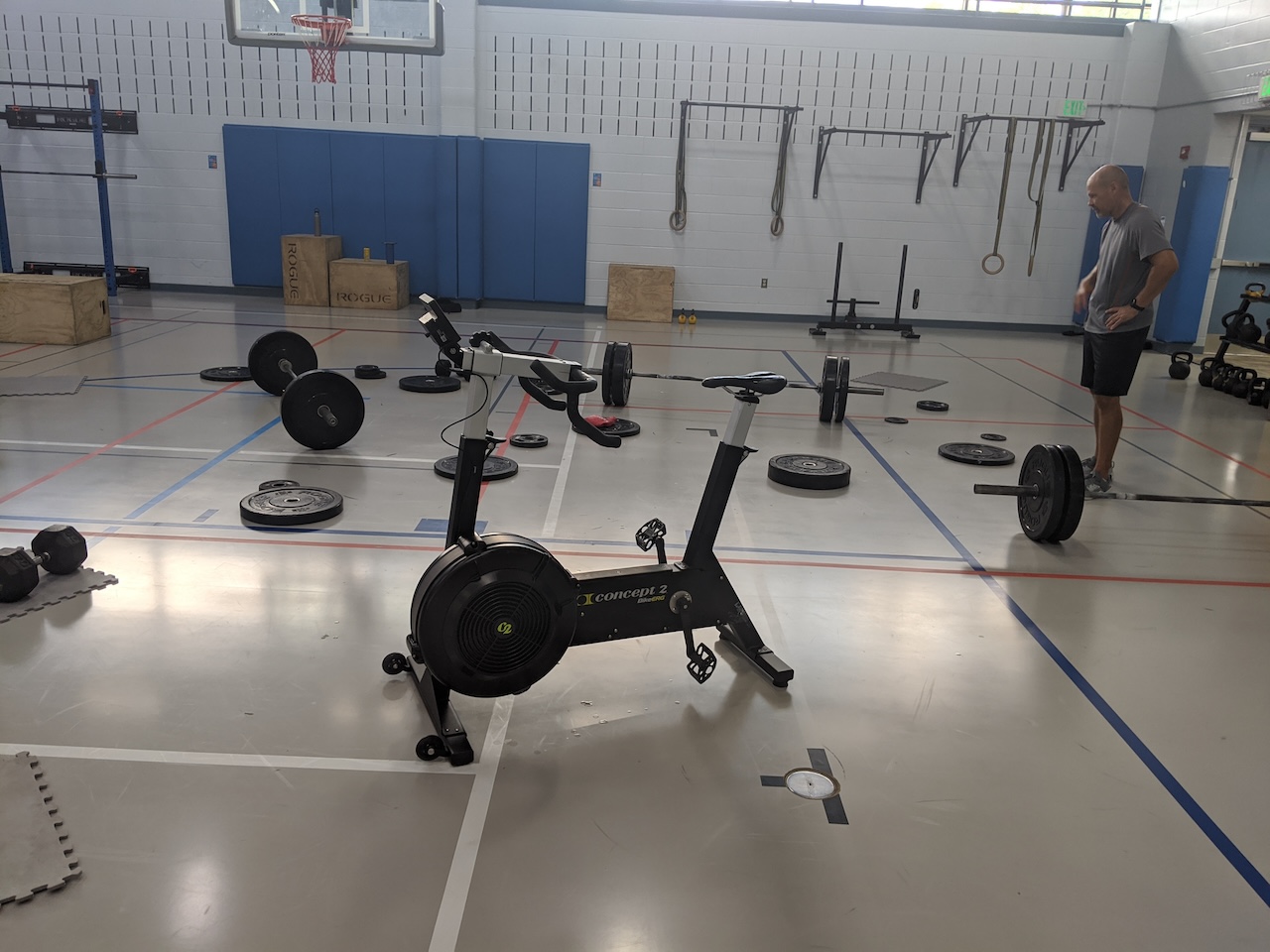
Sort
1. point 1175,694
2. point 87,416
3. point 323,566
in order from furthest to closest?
1. point 87,416
2. point 323,566
3. point 1175,694

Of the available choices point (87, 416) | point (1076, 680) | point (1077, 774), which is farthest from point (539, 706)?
point (87, 416)

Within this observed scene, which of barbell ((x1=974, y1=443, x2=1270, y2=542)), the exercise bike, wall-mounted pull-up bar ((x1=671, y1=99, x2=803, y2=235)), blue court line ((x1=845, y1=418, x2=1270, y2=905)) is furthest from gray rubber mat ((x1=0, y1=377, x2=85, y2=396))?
wall-mounted pull-up bar ((x1=671, y1=99, x2=803, y2=235))

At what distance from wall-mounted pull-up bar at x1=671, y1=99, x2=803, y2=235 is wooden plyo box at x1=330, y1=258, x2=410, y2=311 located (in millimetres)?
3385

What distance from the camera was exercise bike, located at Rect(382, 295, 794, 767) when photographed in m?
2.24

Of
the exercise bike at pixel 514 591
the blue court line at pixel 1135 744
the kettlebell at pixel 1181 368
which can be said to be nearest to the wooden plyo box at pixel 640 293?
the kettlebell at pixel 1181 368

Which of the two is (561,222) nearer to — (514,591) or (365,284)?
(365,284)

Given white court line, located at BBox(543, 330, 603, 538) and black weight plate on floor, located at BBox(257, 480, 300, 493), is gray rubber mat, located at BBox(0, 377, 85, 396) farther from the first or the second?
white court line, located at BBox(543, 330, 603, 538)

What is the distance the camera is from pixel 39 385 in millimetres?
6023

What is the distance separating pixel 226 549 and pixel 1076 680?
119 inches

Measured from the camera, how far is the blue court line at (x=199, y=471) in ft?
12.8

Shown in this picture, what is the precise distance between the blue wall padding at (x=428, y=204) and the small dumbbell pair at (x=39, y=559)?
27.1 feet

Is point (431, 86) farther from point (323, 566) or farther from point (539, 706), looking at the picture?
point (539, 706)

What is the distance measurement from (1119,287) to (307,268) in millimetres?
8717

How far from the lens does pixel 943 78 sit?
10648 millimetres
